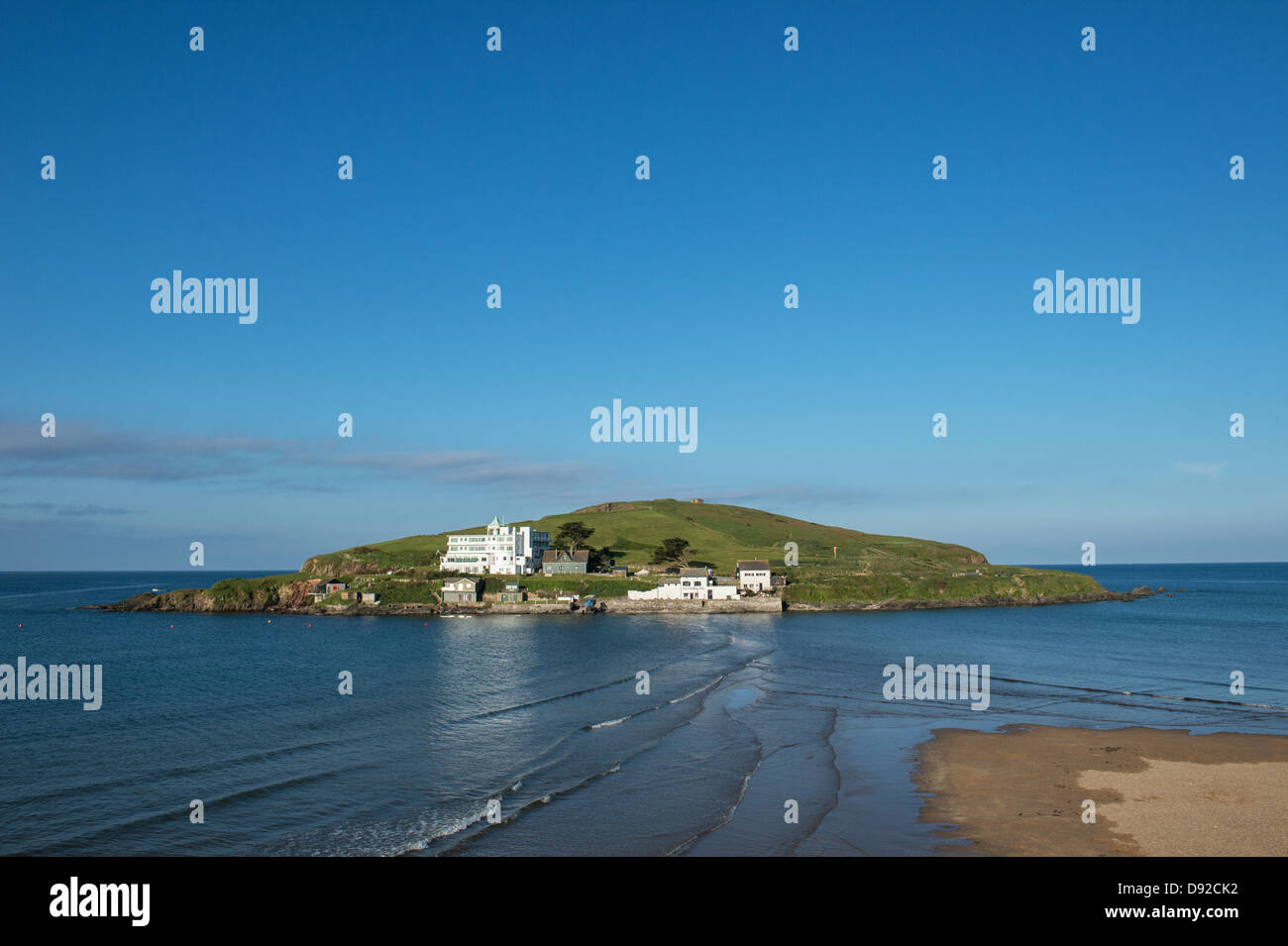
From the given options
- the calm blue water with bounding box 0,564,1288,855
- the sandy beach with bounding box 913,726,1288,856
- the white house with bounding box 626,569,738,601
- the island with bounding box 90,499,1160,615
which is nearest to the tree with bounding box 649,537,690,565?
the island with bounding box 90,499,1160,615

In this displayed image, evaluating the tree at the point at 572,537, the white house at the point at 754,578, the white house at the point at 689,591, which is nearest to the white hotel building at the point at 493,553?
the tree at the point at 572,537

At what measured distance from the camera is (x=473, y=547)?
164m

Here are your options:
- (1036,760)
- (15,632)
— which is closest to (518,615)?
(15,632)

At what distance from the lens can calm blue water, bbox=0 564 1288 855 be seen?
28.5 m

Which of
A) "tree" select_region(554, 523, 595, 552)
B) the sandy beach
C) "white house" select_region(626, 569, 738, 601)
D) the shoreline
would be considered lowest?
the shoreline

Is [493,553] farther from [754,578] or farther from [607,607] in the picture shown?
[754,578]

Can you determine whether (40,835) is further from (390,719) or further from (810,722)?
(810,722)

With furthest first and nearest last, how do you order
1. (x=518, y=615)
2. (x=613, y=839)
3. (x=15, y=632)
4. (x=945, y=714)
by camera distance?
1. (x=518, y=615)
2. (x=15, y=632)
3. (x=945, y=714)
4. (x=613, y=839)

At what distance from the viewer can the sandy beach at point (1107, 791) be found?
87.1 feet

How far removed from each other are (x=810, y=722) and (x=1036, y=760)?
43.6 feet

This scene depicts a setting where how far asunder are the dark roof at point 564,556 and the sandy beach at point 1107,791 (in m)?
121

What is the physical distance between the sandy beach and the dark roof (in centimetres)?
12065

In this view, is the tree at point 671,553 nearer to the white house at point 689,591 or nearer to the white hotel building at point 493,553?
the white hotel building at point 493,553

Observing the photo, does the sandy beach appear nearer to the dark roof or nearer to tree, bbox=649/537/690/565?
the dark roof
